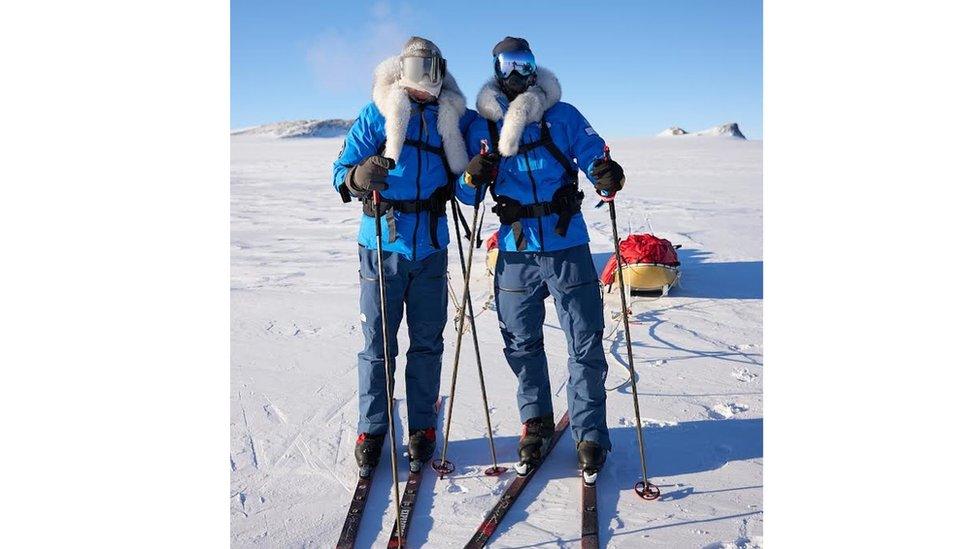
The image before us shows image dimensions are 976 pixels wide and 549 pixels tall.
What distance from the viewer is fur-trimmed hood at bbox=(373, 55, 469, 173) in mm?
2959

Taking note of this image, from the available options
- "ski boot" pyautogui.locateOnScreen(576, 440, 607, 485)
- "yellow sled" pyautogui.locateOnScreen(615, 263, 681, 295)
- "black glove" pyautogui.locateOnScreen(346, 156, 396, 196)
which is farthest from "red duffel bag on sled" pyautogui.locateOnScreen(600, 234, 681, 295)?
"black glove" pyautogui.locateOnScreen(346, 156, 396, 196)

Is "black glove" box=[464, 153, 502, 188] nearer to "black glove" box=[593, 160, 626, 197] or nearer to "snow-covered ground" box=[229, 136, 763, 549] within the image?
"black glove" box=[593, 160, 626, 197]

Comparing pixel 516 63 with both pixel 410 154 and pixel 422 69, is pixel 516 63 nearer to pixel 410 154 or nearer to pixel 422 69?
pixel 422 69

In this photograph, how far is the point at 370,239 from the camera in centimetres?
308

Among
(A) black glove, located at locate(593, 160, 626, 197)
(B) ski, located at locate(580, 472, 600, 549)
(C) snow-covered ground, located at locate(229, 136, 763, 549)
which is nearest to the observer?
(B) ski, located at locate(580, 472, 600, 549)

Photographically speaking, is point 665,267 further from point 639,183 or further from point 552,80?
point 639,183

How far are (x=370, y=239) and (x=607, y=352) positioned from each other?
2.42 metres

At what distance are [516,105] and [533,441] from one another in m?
1.64

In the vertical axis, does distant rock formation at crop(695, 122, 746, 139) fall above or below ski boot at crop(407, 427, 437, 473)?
above

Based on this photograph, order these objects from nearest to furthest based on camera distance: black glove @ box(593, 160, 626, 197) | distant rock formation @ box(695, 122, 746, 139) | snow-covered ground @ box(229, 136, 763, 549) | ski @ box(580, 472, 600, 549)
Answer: ski @ box(580, 472, 600, 549), snow-covered ground @ box(229, 136, 763, 549), black glove @ box(593, 160, 626, 197), distant rock formation @ box(695, 122, 746, 139)

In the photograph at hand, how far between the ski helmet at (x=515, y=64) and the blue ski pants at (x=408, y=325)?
881 millimetres

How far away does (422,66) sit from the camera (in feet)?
9.81

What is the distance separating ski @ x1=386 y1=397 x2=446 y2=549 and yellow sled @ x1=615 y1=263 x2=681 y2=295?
3.44 metres

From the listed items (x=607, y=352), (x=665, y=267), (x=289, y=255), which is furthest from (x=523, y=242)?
(x=289, y=255)
